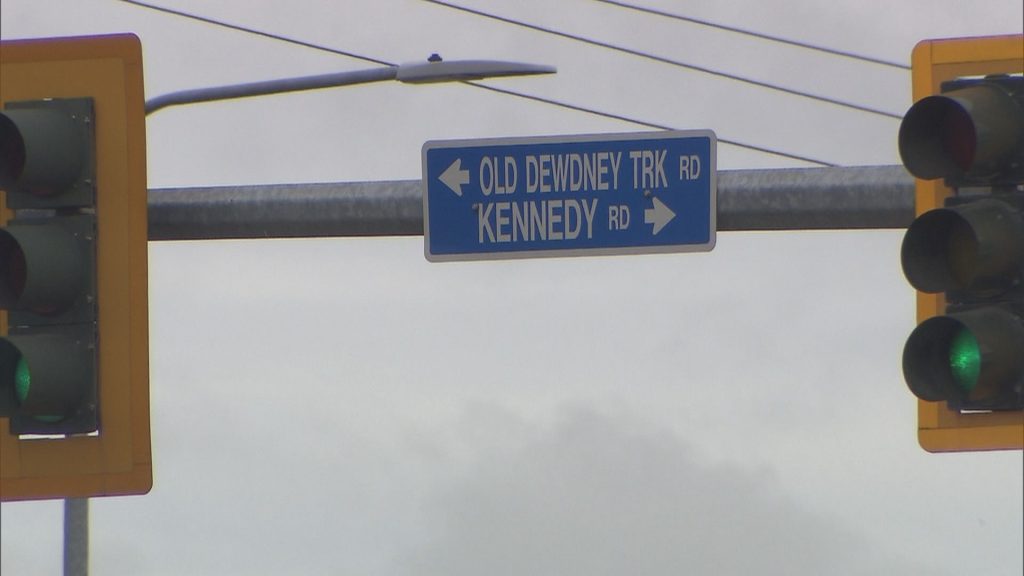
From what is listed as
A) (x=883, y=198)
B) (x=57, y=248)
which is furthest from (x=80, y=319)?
(x=883, y=198)

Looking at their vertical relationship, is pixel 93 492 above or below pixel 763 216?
below

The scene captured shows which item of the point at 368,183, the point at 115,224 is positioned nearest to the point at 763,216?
the point at 368,183

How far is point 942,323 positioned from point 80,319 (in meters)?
3.37

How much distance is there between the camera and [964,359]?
6188 millimetres

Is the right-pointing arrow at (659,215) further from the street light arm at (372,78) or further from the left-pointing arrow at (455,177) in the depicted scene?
the street light arm at (372,78)

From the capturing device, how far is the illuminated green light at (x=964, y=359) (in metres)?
6.11

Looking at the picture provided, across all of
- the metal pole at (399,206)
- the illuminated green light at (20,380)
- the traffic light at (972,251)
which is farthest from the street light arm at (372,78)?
the traffic light at (972,251)

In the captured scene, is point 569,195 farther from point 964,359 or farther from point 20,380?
point 20,380

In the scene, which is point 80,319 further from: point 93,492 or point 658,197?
point 658,197

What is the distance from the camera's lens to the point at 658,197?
7125 mm

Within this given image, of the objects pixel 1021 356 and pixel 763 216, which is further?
pixel 763 216

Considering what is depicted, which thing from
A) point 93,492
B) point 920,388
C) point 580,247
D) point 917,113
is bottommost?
point 93,492

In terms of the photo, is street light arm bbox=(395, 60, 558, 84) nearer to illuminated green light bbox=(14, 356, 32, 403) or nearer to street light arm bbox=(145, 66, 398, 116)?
street light arm bbox=(145, 66, 398, 116)

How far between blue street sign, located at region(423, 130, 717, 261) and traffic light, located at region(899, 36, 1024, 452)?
1114mm
